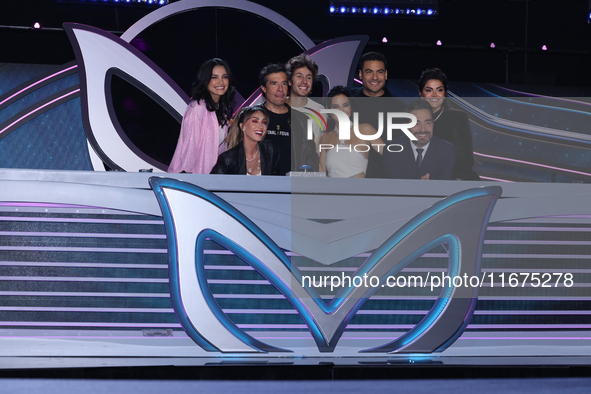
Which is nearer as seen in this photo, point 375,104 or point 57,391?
point 57,391

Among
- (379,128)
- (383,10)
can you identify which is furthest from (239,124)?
(383,10)

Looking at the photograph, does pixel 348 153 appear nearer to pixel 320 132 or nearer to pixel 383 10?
pixel 320 132

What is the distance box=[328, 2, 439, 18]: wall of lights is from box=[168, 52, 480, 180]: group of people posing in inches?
74.6

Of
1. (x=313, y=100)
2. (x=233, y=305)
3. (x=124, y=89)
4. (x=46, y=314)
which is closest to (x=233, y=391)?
(x=233, y=305)

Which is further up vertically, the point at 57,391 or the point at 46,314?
the point at 46,314

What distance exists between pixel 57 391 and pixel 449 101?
2.20 metres

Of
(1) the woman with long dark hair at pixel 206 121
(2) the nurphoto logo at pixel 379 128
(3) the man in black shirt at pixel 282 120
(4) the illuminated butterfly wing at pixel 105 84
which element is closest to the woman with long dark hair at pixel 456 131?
(2) the nurphoto logo at pixel 379 128

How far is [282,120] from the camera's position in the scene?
329 centimetres

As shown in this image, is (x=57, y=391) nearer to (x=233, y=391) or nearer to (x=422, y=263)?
(x=233, y=391)

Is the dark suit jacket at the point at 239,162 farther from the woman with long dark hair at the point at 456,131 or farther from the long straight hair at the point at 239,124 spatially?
the woman with long dark hair at the point at 456,131

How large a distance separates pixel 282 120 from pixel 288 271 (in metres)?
1.22

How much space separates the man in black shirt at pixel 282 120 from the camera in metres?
3.00

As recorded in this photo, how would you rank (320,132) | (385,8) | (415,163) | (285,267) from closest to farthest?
(285,267), (415,163), (320,132), (385,8)

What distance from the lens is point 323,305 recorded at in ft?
7.68
